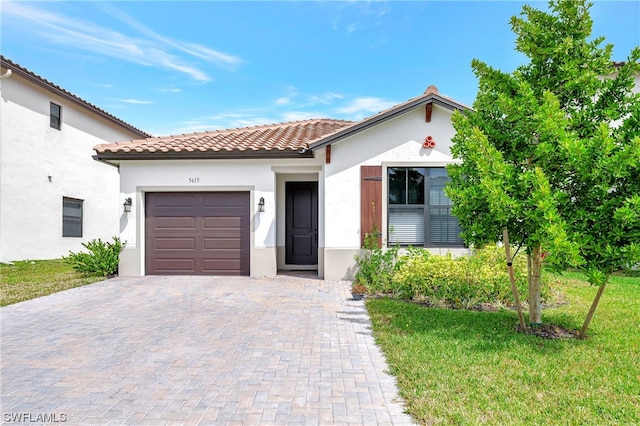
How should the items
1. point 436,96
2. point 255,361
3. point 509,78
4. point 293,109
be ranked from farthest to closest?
point 293,109, point 436,96, point 509,78, point 255,361

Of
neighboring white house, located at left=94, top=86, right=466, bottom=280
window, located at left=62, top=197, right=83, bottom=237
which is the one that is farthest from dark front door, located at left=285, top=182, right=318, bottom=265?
window, located at left=62, top=197, right=83, bottom=237

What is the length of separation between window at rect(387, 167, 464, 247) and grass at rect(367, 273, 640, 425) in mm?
3179

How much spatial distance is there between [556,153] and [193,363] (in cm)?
522

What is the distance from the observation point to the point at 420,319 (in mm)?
5883

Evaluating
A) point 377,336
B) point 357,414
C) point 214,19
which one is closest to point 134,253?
point 214,19

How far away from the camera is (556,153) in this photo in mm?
4523

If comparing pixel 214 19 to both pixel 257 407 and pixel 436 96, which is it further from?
pixel 257 407

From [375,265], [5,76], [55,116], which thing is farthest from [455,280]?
[55,116]

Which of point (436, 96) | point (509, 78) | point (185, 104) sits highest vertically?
point (185, 104)

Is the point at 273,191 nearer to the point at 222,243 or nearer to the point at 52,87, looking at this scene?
the point at 222,243

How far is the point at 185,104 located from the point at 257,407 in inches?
639

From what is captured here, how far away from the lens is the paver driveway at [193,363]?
10.4 ft

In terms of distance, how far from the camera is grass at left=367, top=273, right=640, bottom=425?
3.07 meters

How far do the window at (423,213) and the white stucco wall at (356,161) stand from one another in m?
0.36
